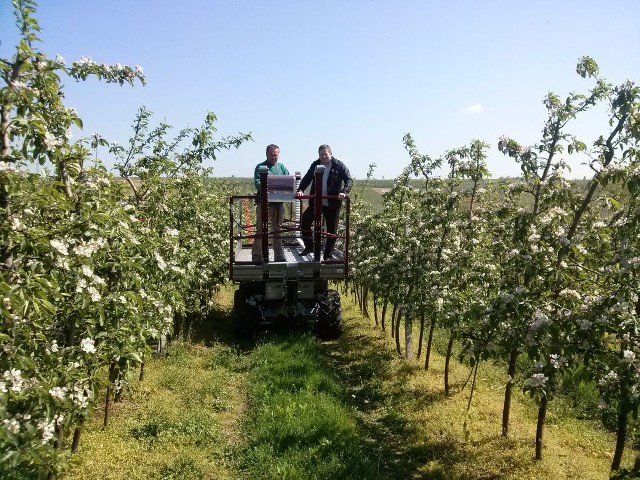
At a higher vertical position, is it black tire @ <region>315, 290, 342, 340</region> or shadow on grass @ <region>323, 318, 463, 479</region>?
black tire @ <region>315, 290, 342, 340</region>

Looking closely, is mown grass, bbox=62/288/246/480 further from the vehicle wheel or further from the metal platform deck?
the metal platform deck

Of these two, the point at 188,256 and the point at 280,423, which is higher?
the point at 188,256

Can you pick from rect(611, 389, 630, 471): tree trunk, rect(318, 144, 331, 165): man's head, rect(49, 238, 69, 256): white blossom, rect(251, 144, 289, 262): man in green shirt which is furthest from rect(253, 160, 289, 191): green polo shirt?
rect(611, 389, 630, 471): tree trunk

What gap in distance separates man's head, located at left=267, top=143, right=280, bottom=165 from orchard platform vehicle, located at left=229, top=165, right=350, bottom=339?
64 cm

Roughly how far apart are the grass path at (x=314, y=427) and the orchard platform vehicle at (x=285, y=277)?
93cm

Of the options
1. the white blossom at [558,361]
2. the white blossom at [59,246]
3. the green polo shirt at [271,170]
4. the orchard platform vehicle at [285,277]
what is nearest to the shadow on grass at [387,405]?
the orchard platform vehicle at [285,277]

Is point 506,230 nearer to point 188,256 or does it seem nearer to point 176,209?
point 188,256

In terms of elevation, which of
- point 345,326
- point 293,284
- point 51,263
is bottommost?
point 345,326

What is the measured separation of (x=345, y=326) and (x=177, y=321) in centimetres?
439

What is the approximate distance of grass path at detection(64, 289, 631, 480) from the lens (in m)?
5.52

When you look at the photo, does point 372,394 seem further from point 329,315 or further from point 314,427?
point 329,315

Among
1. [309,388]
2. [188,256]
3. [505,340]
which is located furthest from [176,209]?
[505,340]

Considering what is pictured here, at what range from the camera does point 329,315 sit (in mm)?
10641

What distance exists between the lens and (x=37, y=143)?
3041 mm
